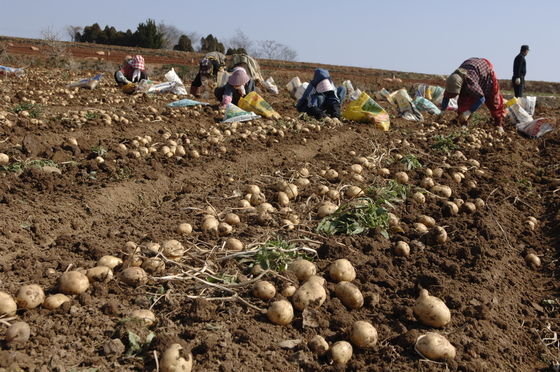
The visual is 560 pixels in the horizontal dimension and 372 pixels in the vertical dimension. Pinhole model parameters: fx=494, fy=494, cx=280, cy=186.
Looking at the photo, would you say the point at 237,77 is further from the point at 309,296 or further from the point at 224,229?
the point at 309,296

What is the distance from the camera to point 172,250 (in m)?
2.69

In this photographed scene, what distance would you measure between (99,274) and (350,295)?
1227 mm

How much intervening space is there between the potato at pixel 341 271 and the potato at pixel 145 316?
918mm

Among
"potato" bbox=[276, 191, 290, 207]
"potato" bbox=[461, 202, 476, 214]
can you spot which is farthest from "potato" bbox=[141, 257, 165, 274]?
"potato" bbox=[461, 202, 476, 214]

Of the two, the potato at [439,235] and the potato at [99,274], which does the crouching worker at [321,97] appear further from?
the potato at [99,274]

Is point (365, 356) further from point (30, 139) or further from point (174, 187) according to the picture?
point (30, 139)

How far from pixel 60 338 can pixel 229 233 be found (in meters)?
1.35

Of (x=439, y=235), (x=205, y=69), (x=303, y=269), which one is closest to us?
(x=303, y=269)

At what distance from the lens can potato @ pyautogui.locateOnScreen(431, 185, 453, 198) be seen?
4.10 m

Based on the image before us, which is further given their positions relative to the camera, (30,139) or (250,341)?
(30,139)

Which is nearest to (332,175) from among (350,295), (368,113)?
(350,295)

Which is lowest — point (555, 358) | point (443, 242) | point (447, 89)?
point (555, 358)

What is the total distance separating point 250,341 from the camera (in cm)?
206

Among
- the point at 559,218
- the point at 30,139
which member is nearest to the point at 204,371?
the point at 559,218
